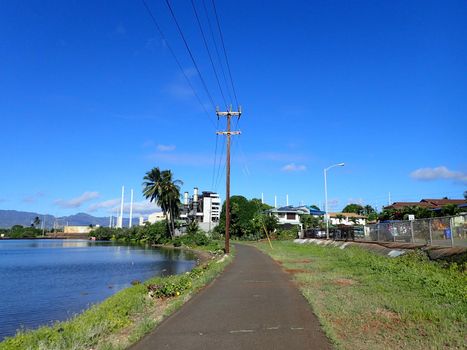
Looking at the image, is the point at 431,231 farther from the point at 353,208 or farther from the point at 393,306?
the point at 353,208

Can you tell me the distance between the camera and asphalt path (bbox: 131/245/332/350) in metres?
7.21

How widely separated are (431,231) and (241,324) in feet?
50.1

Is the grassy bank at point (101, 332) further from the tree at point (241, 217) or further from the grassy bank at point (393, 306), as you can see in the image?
the tree at point (241, 217)

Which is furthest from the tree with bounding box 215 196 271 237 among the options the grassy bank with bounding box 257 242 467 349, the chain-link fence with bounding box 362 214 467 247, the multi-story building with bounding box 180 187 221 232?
the grassy bank with bounding box 257 242 467 349

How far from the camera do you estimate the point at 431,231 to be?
20.6 metres

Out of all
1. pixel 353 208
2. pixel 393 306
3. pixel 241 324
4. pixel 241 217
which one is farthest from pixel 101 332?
pixel 353 208

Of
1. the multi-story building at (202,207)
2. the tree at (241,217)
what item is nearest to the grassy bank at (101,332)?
the tree at (241,217)

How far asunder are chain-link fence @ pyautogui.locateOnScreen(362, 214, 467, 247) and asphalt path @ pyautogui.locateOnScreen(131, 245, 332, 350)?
871 cm

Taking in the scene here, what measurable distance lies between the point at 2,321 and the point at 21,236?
198 m

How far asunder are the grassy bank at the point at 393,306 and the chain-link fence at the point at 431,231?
213 cm

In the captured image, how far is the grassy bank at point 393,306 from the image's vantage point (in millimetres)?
7094

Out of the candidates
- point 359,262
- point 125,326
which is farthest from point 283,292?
point 359,262

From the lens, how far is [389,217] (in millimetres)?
69750

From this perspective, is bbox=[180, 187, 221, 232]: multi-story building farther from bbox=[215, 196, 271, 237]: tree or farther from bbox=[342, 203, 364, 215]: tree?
bbox=[342, 203, 364, 215]: tree
